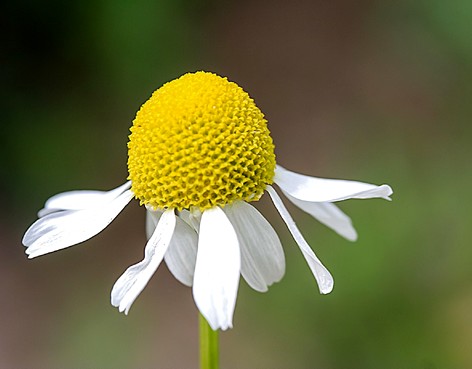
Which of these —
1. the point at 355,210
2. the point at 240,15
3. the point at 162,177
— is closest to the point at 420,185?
the point at 355,210

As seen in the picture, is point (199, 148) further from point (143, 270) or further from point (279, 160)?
point (279, 160)

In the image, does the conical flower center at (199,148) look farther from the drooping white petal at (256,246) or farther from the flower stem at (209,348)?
the flower stem at (209,348)

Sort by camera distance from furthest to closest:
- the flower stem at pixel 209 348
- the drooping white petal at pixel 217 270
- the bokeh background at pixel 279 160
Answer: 1. the bokeh background at pixel 279 160
2. the flower stem at pixel 209 348
3. the drooping white petal at pixel 217 270

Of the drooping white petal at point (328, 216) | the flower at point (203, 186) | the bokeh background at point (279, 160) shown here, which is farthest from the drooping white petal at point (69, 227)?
the bokeh background at point (279, 160)

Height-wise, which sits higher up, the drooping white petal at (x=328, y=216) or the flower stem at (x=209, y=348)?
the drooping white petal at (x=328, y=216)

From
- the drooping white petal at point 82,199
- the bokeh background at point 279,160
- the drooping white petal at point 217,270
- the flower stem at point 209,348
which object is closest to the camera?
the drooping white petal at point 217,270

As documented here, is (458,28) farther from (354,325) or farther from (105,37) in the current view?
(105,37)
